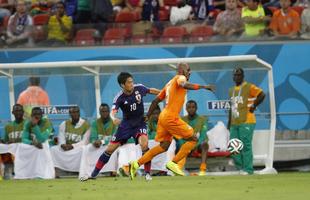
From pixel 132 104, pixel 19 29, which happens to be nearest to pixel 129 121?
pixel 132 104

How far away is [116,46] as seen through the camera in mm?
22812

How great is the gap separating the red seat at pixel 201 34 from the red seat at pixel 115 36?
1684 mm

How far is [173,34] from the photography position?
22.4m

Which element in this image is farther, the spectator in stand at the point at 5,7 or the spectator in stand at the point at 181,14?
the spectator in stand at the point at 5,7

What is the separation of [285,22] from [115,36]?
4.19 meters

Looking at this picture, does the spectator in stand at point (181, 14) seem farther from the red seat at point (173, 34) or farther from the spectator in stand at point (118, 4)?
the spectator in stand at point (118, 4)

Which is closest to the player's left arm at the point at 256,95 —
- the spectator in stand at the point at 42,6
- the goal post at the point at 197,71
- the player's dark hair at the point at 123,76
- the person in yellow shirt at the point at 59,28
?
the goal post at the point at 197,71

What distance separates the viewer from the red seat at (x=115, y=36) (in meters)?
22.7

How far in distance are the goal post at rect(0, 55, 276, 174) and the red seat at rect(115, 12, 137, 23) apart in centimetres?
221

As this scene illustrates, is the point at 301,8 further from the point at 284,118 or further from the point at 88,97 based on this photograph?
the point at 88,97

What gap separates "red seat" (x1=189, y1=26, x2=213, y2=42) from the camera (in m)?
22.1

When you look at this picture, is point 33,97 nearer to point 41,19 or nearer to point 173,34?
point 41,19

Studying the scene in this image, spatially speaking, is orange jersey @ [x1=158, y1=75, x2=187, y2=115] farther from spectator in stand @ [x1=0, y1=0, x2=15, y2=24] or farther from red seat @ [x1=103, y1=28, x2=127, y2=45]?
spectator in stand @ [x1=0, y1=0, x2=15, y2=24]

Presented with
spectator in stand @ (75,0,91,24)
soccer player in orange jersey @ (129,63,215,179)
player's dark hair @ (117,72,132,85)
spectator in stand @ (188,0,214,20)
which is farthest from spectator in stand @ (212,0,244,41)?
player's dark hair @ (117,72,132,85)
